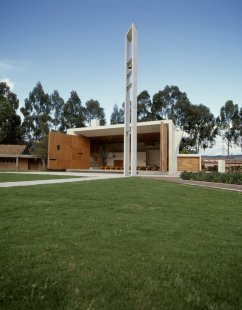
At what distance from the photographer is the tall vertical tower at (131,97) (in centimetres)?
2385

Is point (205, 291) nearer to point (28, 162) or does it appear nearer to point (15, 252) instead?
point (15, 252)

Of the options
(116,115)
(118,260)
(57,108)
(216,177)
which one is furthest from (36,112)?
(118,260)

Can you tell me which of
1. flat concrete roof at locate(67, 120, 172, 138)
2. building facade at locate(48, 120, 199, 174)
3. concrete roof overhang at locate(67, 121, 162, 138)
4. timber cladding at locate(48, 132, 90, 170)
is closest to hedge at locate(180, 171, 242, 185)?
building facade at locate(48, 120, 199, 174)

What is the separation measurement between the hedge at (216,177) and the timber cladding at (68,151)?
734 inches

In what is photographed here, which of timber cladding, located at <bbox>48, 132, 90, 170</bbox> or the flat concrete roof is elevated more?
the flat concrete roof

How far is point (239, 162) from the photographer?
45031mm

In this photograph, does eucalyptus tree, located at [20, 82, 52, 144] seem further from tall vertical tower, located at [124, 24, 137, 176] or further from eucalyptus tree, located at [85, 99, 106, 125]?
tall vertical tower, located at [124, 24, 137, 176]

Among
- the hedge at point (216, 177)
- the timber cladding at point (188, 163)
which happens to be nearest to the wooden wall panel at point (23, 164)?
the timber cladding at point (188, 163)

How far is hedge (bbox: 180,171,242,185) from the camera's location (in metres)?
15.7

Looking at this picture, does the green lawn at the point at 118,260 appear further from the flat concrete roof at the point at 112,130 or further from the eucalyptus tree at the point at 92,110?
the eucalyptus tree at the point at 92,110

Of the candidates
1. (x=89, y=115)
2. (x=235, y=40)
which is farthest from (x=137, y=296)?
(x=89, y=115)

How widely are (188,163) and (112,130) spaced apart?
9716 mm

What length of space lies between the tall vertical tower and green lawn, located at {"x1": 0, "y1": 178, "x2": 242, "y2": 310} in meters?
17.8

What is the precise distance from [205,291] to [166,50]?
17.0 metres
